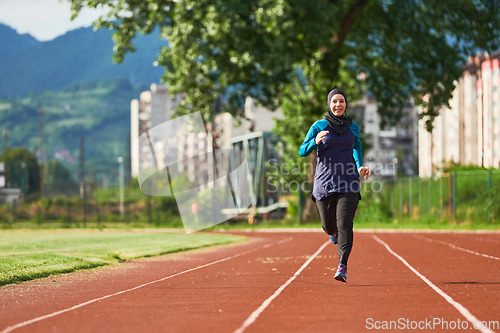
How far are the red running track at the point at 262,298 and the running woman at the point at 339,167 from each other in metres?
0.70

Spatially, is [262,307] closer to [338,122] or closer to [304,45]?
[338,122]

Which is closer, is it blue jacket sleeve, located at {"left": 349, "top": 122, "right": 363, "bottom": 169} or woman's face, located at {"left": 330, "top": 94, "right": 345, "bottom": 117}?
woman's face, located at {"left": 330, "top": 94, "right": 345, "bottom": 117}

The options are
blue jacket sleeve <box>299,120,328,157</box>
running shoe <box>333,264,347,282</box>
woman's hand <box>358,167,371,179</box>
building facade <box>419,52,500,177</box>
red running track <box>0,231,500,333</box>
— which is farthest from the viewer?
building facade <box>419,52,500,177</box>

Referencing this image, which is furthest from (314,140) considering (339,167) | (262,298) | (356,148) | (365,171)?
(262,298)

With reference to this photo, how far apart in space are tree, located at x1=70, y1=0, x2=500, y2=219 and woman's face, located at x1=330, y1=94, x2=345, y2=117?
17738 mm

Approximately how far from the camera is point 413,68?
29.7m

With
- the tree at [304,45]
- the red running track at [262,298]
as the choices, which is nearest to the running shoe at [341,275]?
the red running track at [262,298]

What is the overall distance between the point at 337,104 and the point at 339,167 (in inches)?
32.9

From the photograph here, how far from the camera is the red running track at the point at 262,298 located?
6340 millimetres

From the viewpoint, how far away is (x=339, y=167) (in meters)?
9.20

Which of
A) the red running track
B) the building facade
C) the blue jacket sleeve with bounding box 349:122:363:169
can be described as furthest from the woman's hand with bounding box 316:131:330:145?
the building facade

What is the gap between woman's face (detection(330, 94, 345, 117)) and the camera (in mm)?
9148

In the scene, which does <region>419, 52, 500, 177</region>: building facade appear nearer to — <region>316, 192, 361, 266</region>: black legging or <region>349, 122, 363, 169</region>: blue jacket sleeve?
<region>349, 122, 363, 169</region>: blue jacket sleeve

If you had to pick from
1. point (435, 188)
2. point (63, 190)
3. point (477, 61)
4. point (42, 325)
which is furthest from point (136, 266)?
point (477, 61)
